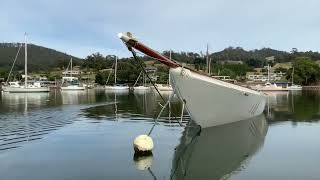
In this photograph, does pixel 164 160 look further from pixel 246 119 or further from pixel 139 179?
pixel 246 119

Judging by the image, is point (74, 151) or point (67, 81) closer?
point (74, 151)

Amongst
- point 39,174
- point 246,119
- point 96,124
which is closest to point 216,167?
point 39,174

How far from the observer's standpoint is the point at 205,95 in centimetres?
2295

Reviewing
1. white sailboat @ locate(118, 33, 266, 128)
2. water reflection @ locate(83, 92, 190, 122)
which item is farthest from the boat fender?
water reflection @ locate(83, 92, 190, 122)

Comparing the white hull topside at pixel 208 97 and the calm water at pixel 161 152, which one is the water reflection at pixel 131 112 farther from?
the calm water at pixel 161 152

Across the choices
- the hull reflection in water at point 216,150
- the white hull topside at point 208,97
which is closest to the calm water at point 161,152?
the hull reflection in water at point 216,150

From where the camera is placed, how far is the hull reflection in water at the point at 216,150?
48.2 feet

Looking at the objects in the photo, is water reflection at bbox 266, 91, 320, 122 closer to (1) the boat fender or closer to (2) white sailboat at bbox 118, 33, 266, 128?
(2) white sailboat at bbox 118, 33, 266, 128

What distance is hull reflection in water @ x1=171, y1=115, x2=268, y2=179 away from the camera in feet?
48.2

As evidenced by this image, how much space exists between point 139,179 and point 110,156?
3.65 meters

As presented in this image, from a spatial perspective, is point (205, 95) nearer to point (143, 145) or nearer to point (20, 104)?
point (143, 145)

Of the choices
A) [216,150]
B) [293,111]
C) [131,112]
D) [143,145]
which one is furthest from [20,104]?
[143,145]

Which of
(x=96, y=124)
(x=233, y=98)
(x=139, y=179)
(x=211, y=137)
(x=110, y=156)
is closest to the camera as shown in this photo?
(x=139, y=179)

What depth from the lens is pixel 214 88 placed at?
23484 mm
